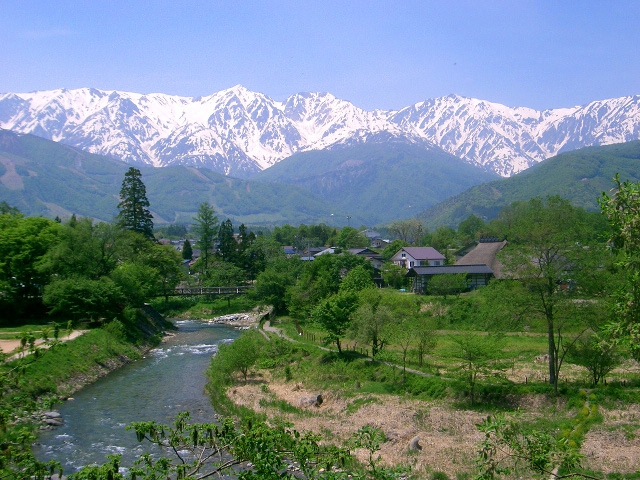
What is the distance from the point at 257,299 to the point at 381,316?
3412cm

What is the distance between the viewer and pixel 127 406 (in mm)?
27094

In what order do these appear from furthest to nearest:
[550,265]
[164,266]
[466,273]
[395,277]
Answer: [164,266] → [395,277] → [466,273] → [550,265]

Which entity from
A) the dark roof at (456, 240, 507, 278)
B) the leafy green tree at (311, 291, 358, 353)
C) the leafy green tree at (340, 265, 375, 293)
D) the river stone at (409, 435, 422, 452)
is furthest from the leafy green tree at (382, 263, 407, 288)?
the river stone at (409, 435, 422, 452)

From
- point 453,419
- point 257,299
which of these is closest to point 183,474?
point 453,419

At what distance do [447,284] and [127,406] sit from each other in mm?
34737

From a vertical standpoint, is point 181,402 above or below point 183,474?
below

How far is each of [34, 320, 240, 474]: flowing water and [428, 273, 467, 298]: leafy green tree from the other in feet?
76.4

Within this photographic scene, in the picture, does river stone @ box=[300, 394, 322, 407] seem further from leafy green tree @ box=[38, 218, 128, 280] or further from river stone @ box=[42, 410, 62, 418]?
leafy green tree @ box=[38, 218, 128, 280]

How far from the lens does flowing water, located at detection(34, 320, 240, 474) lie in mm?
20562

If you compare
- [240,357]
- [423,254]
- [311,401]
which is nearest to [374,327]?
[311,401]

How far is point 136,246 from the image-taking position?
6631cm

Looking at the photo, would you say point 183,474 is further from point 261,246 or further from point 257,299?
point 261,246

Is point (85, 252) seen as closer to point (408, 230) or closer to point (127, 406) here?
point (127, 406)

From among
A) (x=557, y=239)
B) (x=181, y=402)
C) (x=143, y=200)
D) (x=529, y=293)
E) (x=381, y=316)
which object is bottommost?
(x=181, y=402)
